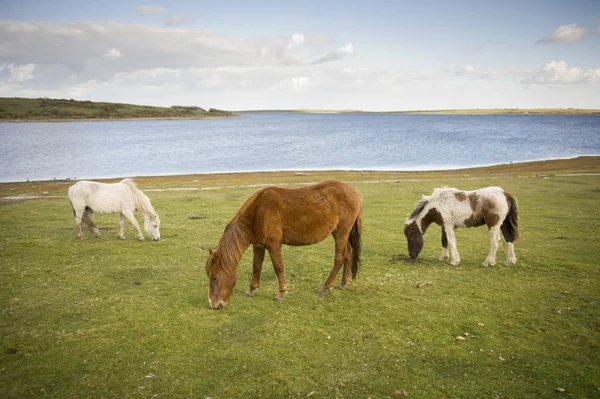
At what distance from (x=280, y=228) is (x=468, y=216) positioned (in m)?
6.05

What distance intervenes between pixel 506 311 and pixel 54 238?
15146mm

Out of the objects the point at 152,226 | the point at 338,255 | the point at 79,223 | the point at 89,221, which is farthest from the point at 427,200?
the point at 79,223

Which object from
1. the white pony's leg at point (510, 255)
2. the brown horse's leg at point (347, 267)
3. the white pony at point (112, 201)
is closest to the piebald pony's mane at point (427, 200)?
the white pony's leg at point (510, 255)

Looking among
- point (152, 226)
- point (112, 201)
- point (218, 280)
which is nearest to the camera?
point (218, 280)

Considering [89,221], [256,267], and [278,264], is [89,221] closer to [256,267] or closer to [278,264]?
[256,267]

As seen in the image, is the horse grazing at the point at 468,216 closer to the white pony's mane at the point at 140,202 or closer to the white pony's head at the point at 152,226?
the white pony's head at the point at 152,226

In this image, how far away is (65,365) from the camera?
21.0 ft

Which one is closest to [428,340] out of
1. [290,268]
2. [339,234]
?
[339,234]

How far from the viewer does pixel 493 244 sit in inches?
450

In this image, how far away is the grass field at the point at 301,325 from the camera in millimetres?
6031

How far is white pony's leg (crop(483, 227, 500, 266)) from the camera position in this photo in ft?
36.8

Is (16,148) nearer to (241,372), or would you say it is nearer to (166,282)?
(166,282)

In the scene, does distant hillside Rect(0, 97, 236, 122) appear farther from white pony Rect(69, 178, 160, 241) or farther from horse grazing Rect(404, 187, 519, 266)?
horse grazing Rect(404, 187, 519, 266)

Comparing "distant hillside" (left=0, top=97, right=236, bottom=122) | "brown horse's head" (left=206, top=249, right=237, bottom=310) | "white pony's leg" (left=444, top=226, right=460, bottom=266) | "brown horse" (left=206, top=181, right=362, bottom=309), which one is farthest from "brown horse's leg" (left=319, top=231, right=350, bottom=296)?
"distant hillside" (left=0, top=97, right=236, bottom=122)
